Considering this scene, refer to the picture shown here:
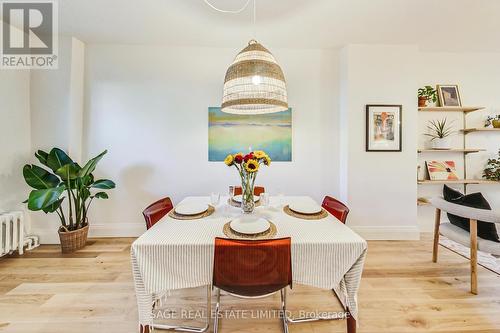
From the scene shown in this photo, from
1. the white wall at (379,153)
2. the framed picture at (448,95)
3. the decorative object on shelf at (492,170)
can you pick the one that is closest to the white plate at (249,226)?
the white wall at (379,153)

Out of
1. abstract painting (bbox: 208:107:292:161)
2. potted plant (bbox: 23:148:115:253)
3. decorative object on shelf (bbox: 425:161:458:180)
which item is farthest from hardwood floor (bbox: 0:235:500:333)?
abstract painting (bbox: 208:107:292:161)

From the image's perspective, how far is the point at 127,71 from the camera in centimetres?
299

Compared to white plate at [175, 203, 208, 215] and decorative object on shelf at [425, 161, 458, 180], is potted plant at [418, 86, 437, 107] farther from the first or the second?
white plate at [175, 203, 208, 215]

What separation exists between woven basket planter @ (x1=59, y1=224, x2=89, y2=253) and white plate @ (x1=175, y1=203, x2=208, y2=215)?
179 cm

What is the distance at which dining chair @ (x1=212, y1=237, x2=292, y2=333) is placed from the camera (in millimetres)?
1115

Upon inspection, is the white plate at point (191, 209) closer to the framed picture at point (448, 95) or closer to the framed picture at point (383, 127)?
the framed picture at point (383, 127)

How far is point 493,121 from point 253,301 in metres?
4.06

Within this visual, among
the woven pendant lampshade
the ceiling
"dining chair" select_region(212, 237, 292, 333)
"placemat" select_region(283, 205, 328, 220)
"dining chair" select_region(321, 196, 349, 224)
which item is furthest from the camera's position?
the ceiling

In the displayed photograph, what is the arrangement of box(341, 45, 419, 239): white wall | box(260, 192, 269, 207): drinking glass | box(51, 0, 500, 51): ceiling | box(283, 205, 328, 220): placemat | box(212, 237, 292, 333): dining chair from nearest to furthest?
box(212, 237, 292, 333): dining chair → box(283, 205, 328, 220): placemat → box(260, 192, 269, 207): drinking glass → box(51, 0, 500, 51): ceiling → box(341, 45, 419, 239): white wall

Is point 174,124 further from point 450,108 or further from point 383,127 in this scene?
point 450,108

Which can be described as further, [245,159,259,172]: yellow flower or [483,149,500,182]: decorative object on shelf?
[483,149,500,182]: decorative object on shelf

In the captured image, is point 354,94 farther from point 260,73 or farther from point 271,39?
point 260,73

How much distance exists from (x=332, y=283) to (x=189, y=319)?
1.14 m

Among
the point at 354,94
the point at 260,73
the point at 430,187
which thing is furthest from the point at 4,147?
the point at 430,187
